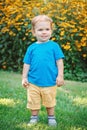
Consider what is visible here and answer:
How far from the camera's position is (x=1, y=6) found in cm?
883

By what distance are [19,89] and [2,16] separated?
9.79ft

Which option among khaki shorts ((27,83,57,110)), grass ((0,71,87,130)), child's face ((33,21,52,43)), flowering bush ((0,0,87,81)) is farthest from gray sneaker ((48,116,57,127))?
flowering bush ((0,0,87,81))

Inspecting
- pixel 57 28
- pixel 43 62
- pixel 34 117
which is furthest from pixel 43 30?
pixel 57 28

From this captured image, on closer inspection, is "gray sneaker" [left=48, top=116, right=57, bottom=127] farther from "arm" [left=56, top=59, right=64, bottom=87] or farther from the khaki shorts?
"arm" [left=56, top=59, right=64, bottom=87]

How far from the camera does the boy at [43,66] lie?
4.28m

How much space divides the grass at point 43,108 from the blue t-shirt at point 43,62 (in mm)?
514

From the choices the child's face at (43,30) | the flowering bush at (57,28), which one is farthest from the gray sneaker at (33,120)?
the flowering bush at (57,28)

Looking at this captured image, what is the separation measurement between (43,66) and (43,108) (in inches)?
42.4

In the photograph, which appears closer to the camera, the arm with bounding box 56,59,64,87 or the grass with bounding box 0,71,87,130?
the arm with bounding box 56,59,64,87

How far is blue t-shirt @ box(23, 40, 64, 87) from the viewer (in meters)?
4.28

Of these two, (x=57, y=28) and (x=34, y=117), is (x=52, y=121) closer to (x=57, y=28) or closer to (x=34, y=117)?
(x=34, y=117)

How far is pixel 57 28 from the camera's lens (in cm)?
831

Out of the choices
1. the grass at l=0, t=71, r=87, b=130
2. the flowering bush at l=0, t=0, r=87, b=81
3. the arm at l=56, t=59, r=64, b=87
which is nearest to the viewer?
the arm at l=56, t=59, r=64, b=87

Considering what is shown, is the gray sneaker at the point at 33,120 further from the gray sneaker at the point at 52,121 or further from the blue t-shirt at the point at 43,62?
the blue t-shirt at the point at 43,62
